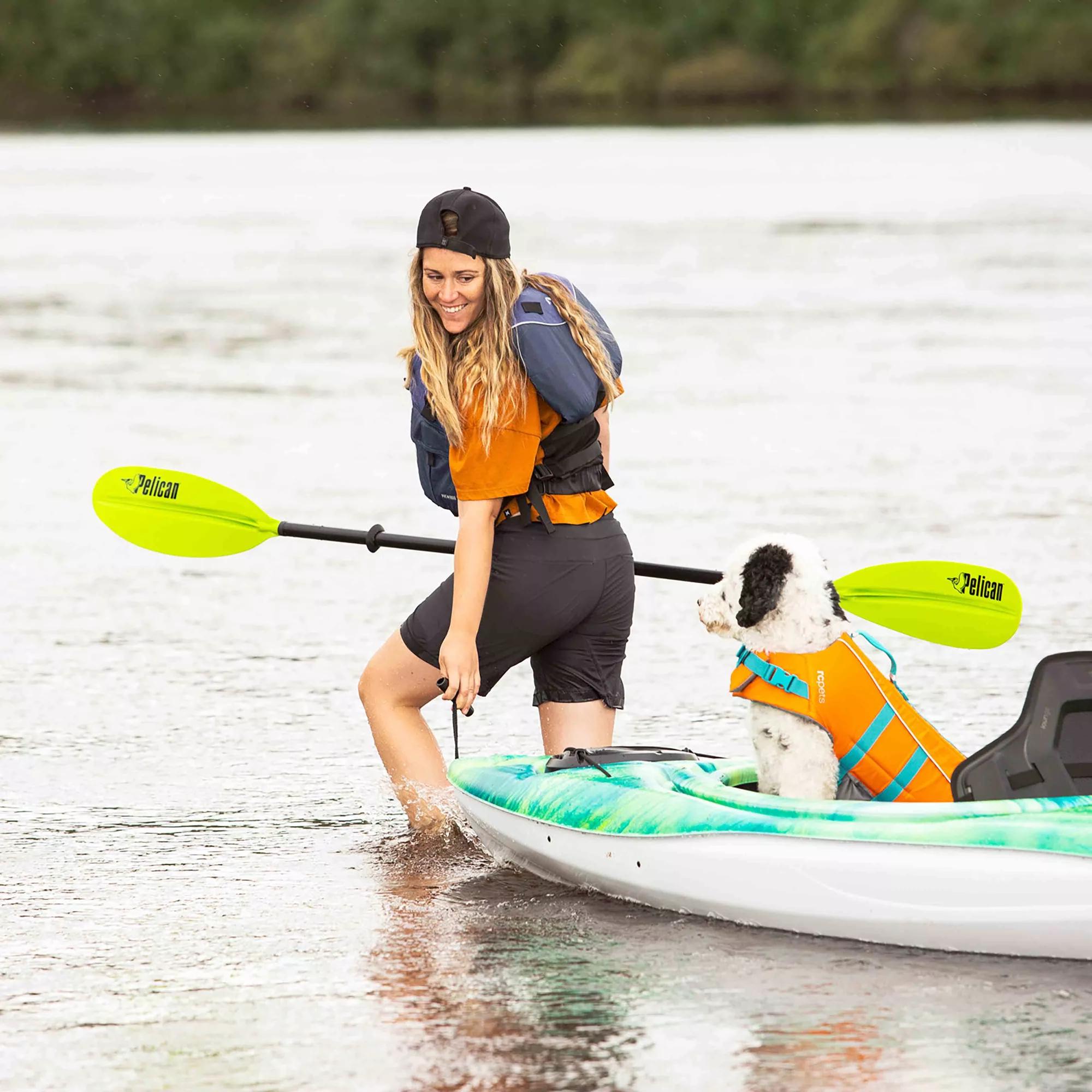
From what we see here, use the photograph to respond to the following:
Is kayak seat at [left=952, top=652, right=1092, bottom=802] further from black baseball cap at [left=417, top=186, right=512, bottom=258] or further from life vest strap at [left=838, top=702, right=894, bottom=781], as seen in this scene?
black baseball cap at [left=417, top=186, right=512, bottom=258]

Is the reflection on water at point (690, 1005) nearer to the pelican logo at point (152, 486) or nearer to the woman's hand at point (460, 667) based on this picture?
the woman's hand at point (460, 667)

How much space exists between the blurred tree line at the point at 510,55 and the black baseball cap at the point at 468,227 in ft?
206

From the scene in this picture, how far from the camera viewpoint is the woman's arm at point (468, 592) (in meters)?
4.77

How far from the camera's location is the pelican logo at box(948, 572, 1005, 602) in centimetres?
548

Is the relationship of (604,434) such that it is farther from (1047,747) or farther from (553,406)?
(1047,747)

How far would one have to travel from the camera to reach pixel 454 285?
15.6 ft

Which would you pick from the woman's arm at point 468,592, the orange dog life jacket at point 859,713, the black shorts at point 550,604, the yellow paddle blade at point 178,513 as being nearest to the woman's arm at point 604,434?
the black shorts at point 550,604

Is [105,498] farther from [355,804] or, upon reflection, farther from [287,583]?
[287,583]

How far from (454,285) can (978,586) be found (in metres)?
1.64

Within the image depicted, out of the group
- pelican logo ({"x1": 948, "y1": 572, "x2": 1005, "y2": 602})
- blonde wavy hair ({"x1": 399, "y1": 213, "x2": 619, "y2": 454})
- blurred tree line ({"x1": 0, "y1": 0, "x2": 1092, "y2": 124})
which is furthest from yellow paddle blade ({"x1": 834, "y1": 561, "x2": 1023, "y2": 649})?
blurred tree line ({"x1": 0, "y1": 0, "x2": 1092, "y2": 124})

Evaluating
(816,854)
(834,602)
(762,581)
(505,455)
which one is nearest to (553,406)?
(505,455)

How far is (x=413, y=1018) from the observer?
4184 mm

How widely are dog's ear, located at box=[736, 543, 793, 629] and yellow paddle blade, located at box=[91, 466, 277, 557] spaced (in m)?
1.83

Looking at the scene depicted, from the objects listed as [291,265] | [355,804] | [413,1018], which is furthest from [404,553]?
[291,265]
